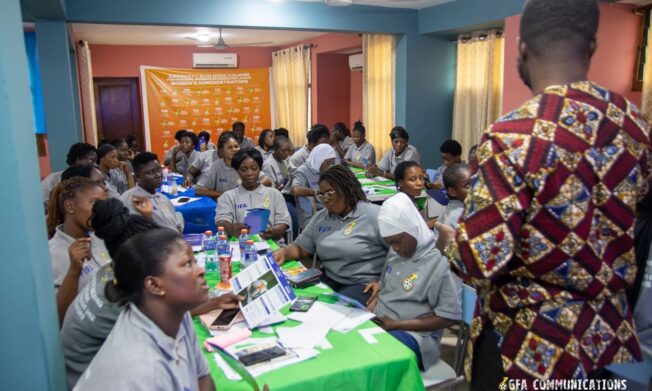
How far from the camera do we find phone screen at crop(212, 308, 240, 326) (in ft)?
6.94

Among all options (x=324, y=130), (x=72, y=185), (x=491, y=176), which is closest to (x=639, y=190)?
(x=491, y=176)

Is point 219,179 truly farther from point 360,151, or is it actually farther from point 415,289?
point 415,289

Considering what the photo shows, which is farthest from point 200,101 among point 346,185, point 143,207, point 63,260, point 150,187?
point 63,260

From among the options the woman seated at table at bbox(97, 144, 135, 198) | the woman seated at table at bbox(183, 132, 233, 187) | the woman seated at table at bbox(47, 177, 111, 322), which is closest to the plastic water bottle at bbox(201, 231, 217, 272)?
the woman seated at table at bbox(47, 177, 111, 322)

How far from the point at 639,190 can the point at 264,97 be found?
11.1 metres

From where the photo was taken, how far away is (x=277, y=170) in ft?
19.5

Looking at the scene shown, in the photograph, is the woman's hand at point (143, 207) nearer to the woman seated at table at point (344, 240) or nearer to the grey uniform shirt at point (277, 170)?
the woman seated at table at point (344, 240)

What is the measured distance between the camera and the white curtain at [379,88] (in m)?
7.68

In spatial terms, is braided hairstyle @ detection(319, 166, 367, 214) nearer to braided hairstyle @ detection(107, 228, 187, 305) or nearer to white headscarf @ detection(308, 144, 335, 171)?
braided hairstyle @ detection(107, 228, 187, 305)

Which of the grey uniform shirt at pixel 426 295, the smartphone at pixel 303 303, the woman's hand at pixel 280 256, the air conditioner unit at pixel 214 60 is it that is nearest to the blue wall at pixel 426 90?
the woman's hand at pixel 280 256

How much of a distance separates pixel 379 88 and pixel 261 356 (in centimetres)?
666

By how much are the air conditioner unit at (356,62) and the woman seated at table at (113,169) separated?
5163 mm

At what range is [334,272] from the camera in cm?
303

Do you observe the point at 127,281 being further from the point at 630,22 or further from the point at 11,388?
the point at 630,22
